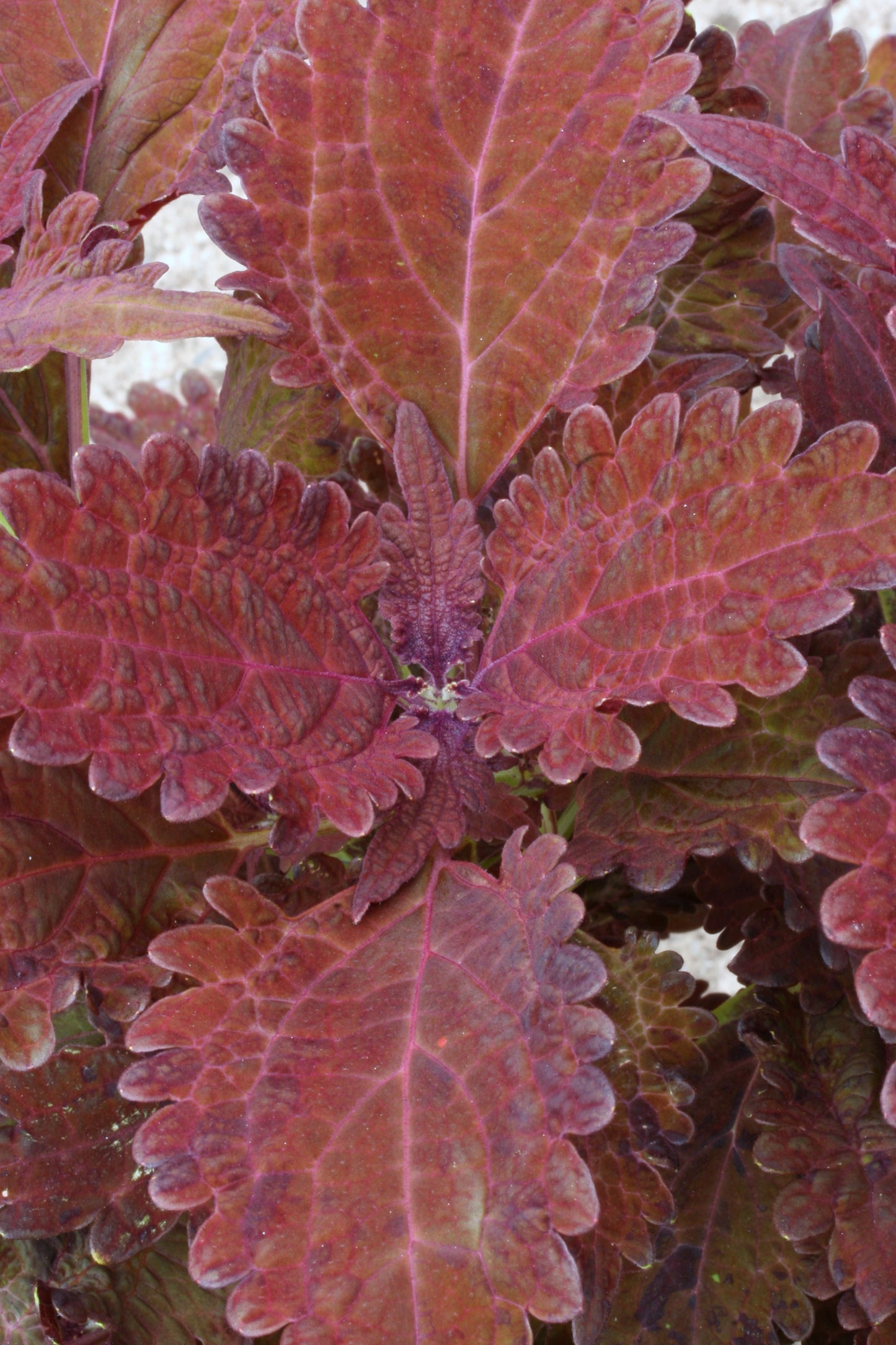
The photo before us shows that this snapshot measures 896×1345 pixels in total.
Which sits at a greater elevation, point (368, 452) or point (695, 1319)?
point (368, 452)

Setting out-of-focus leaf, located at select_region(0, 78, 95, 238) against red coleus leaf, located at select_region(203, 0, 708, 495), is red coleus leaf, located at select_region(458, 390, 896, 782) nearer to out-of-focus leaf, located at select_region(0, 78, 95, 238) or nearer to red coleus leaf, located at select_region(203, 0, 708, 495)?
red coleus leaf, located at select_region(203, 0, 708, 495)

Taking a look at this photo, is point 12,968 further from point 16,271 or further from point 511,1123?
point 16,271

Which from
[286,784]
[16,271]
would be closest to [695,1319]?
[286,784]

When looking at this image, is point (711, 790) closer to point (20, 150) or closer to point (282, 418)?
point (282, 418)

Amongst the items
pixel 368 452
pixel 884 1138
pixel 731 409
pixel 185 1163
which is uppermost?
pixel 731 409

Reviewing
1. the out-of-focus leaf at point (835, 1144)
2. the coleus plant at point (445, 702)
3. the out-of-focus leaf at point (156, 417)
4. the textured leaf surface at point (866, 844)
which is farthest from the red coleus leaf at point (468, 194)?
the out-of-focus leaf at point (156, 417)

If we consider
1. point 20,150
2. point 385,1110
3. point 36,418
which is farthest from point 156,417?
point 385,1110
